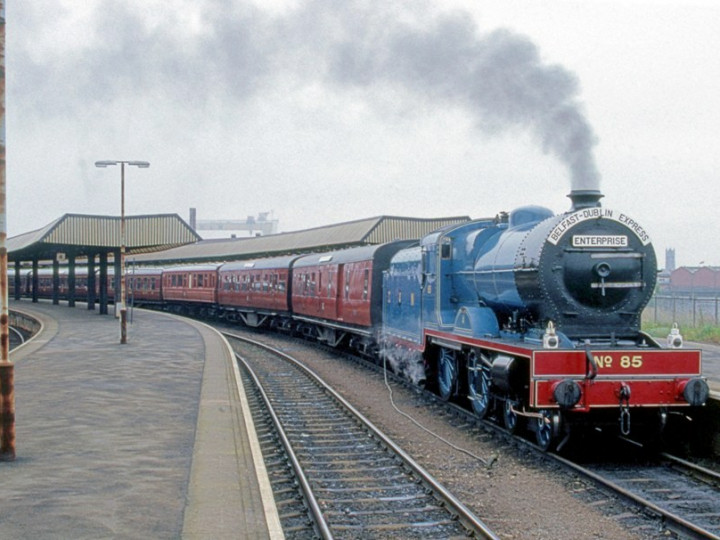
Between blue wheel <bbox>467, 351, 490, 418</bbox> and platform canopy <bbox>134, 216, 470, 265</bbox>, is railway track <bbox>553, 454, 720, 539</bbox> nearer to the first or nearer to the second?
blue wheel <bbox>467, 351, 490, 418</bbox>

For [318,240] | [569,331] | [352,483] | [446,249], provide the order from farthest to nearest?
[318,240], [446,249], [569,331], [352,483]

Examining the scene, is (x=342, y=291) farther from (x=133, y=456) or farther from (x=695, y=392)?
(x=695, y=392)

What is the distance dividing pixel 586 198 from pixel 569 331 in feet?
5.34

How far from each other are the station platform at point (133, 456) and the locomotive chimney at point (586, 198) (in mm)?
4783

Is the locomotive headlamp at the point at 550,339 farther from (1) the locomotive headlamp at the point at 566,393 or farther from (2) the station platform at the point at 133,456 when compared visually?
(2) the station platform at the point at 133,456

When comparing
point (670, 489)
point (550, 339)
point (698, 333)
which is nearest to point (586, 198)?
point (550, 339)

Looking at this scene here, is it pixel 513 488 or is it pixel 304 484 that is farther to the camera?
pixel 513 488

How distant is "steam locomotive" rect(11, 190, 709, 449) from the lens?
8.91 meters

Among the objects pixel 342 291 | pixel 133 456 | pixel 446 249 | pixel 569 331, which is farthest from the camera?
pixel 342 291

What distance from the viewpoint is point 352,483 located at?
8438 millimetres

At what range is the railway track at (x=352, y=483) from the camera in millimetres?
6789

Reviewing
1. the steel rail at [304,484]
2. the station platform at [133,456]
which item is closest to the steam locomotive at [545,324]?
the steel rail at [304,484]

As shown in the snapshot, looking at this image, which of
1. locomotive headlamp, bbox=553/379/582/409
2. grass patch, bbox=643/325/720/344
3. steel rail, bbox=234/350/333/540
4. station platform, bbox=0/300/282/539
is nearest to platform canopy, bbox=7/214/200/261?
station platform, bbox=0/300/282/539

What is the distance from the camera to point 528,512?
7.30 meters
